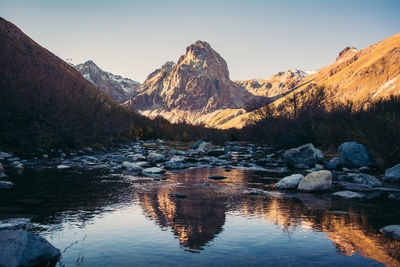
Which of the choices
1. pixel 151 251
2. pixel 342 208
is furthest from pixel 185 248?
pixel 342 208

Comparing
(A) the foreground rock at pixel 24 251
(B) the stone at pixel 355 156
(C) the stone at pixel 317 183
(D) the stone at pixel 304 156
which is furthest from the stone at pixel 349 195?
(A) the foreground rock at pixel 24 251

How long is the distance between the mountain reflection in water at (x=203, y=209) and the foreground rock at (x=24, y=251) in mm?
1171

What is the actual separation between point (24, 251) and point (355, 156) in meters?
14.0

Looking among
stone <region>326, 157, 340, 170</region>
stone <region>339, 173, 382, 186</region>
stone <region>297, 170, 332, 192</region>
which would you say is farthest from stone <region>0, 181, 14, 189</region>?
stone <region>326, 157, 340, 170</region>

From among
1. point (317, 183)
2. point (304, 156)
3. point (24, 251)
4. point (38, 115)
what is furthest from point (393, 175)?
point (38, 115)

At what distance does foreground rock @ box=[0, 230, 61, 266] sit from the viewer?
126 inches

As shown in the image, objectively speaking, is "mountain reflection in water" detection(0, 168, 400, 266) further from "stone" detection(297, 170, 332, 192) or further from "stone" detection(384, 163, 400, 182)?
"stone" detection(384, 163, 400, 182)

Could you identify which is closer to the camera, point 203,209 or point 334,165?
point 203,209

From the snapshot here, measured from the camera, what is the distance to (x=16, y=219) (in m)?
5.04

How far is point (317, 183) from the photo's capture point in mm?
8531

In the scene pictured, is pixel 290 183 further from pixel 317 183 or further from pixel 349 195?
pixel 349 195

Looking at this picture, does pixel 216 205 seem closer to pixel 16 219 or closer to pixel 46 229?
pixel 46 229

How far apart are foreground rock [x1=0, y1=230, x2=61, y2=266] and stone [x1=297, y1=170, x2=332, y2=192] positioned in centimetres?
718

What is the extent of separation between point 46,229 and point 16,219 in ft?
2.86
